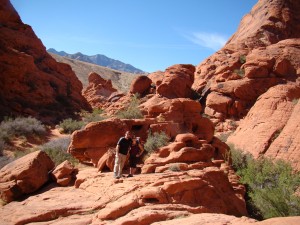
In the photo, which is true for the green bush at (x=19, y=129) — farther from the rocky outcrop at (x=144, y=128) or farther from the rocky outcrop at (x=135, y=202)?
the rocky outcrop at (x=135, y=202)

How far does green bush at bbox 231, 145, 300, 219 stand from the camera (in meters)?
7.52

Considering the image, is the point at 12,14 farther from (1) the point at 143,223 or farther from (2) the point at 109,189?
(1) the point at 143,223

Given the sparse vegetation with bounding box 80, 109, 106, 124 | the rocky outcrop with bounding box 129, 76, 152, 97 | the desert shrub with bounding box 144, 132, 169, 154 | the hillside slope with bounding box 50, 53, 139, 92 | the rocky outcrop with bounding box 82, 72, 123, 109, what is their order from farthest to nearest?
the hillside slope with bounding box 50, 53, 139, 92 < the rocky outcrop with bounding box 82, 72, 123, 109 < the rocky outcrop with bounding box 129, 76, 152, 97 < the sparse vegetation with bounding box 80, 109, 106, 124 < the desert shrub with bounding box 144, 132, 169, 154

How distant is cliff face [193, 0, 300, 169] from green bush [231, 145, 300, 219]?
205 cm

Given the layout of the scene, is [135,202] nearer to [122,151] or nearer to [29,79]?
[122,151]

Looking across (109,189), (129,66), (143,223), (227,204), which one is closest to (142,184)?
(109,189)

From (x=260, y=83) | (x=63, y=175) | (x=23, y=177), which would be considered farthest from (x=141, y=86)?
(x=23, y=177)

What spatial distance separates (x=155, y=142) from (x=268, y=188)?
396cm

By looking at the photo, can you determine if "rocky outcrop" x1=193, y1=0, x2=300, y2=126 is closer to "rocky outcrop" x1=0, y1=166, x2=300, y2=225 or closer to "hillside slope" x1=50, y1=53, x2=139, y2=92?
"rocky outcrop" x1=0, y1=166, x2=300, y2=225

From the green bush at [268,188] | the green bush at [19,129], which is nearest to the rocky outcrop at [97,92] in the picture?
the green bush at [19,129]

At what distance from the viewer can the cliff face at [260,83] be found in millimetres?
13906

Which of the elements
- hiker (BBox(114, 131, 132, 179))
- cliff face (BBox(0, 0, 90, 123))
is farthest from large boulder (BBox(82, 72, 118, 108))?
hiker (BBox(114, 131, 132, 179))

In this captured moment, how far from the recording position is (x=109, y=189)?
773 centimetres

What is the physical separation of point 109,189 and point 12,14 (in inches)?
938
